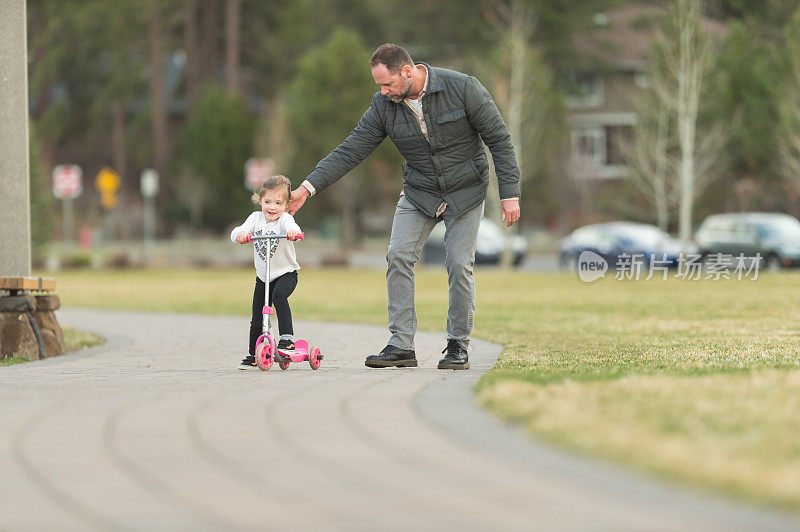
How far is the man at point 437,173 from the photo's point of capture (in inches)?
336

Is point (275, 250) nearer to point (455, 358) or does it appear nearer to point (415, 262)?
point (415, 262)

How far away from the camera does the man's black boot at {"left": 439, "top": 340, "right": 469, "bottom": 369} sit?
8.62m

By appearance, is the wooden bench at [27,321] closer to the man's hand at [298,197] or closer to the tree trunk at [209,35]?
the man's hand at [298,197]

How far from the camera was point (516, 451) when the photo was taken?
5.03 meters

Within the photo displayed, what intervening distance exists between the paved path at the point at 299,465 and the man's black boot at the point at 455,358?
62 centimetres

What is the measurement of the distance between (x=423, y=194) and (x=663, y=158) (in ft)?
106

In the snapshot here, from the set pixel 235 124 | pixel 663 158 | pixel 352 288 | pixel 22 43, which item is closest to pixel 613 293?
pixel 352 288

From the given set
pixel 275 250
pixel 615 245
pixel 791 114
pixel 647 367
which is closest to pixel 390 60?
pixel 275 250

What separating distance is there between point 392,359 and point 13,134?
13.3 ft

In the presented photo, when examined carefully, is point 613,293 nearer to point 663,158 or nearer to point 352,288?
point 352,288

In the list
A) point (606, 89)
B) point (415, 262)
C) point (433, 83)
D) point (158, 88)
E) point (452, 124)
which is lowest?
point (415, 262)

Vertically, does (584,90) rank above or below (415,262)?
above

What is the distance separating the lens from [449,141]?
8.63 m

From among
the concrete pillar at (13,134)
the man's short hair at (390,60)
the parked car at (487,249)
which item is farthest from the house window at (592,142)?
the man's short hair at (390,60)
